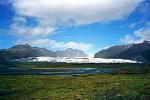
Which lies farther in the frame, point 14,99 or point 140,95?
point 140,95

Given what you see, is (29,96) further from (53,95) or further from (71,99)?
(71,99)

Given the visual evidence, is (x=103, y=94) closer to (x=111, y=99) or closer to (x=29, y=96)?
(x=111, y=99)

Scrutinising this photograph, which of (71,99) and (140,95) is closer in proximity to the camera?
(71,99)

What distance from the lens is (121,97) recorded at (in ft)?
120

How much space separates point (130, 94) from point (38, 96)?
1459cm

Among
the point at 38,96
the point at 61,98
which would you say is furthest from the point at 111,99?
the point at 38,96

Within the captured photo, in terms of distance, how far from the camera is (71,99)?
34969 mm

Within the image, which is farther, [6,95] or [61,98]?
[6,95]

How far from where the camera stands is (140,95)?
1503 inches

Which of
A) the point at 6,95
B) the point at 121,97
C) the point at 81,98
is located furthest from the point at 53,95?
the point at 121,97

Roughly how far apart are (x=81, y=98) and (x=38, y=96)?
6722 mm

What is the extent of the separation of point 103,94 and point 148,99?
7165mm

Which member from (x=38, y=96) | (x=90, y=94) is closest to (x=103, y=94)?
(x=90, y=94)

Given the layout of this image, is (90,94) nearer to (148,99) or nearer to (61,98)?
(61,98)
